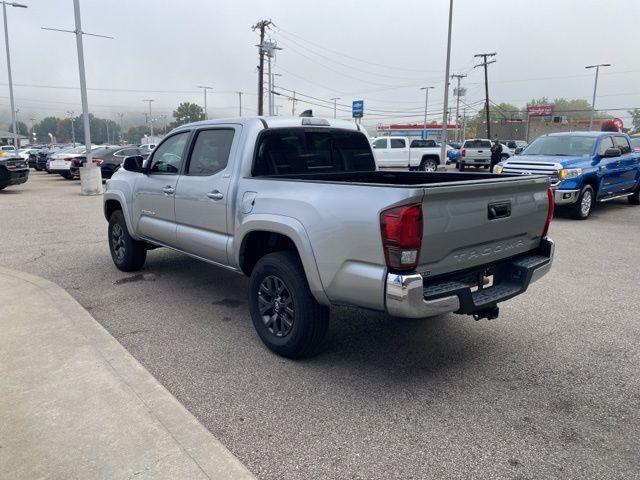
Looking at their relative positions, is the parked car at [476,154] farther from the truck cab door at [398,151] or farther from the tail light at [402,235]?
the tail light at [402,235]

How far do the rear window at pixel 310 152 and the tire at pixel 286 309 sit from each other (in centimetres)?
98

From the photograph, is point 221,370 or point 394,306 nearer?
point 394,306

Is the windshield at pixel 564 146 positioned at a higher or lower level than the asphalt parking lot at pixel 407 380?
higher

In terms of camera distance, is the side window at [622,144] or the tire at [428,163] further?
the tire at [428,163]

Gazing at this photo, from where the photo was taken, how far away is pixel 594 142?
11.6m

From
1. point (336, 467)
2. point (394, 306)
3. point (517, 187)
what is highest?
point (517, 187)

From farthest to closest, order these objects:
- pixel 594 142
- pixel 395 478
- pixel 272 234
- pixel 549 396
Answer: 1. pixel 594 142
2. pixel 272 234
3. pixel 549 396
4. pixel 395 478

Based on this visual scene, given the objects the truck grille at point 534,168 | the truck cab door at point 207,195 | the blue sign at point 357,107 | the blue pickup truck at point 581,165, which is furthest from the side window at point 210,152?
the blue sign at point 357,107

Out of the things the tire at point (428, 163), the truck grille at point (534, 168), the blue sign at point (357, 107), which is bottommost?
the tire at point (428, 163)

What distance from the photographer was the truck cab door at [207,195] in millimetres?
4555

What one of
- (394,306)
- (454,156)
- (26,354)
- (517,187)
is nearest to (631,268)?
(517,187)

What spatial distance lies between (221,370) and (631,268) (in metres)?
6.19

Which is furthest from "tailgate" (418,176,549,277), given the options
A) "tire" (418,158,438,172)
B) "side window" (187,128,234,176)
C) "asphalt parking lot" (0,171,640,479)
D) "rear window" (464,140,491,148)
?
"rear window" (464,140,491,148)

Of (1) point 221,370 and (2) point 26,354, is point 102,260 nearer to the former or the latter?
(2) point 26,354
